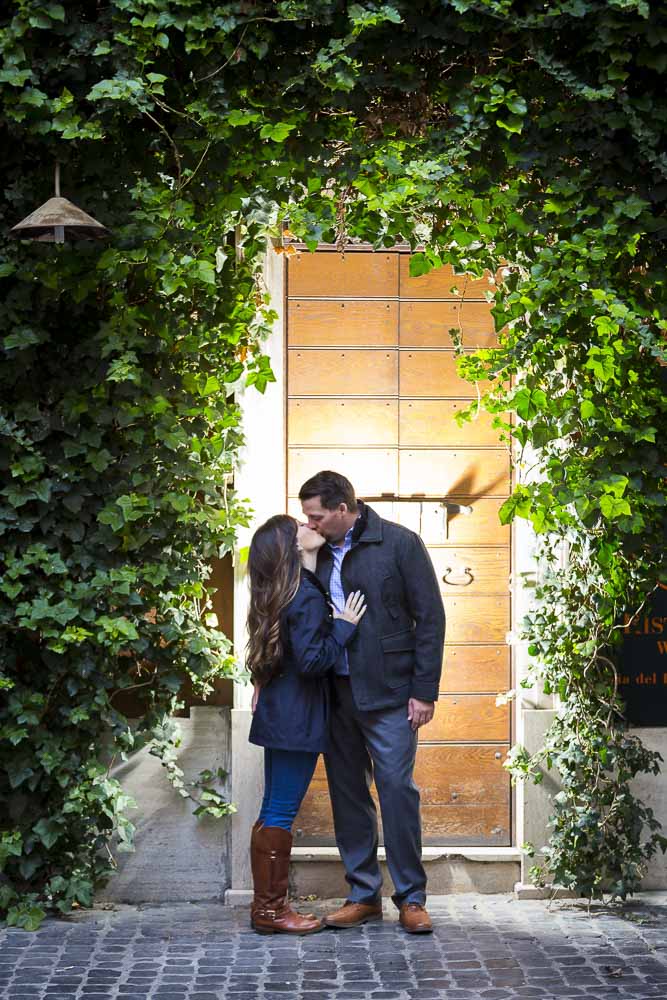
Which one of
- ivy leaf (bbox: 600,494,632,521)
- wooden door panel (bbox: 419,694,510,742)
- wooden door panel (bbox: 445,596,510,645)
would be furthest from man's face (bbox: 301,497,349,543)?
wooden door panel (bbox: 419,694,510,742)

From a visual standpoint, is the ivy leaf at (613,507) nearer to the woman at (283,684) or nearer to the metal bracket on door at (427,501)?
the woman at (283,684)

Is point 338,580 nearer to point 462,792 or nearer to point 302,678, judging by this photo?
point 302,678

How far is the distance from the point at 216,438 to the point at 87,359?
69cm

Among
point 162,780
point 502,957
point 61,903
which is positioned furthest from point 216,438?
point 502,957

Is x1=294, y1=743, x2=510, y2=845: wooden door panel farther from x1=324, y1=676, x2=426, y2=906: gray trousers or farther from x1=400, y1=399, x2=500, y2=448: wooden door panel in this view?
x1=400, y1=399, x2=500, y2=448: wooden door panel

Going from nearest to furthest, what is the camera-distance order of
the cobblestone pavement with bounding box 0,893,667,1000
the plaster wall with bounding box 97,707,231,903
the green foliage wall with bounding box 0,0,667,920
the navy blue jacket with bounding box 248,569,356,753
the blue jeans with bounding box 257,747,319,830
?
the cobblestone pavement with bounding box 0,893,667,1000, the green foliage wall with bounding box 0,0,667,920, the navy blue jacket with bounding box 248,569,356,753, the blue jeans with bounding box 257,747,319,830, the plaster wall with bounding box 97,707,231,903

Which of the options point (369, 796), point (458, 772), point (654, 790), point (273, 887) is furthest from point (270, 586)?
point (654, 790)

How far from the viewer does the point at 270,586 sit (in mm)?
6109

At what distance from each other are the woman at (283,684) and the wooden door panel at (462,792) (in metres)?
0.92

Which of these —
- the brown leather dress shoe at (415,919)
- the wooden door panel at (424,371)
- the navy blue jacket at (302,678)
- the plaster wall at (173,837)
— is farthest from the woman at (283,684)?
the wooden door panel at (424,371)

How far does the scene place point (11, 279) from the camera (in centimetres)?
625

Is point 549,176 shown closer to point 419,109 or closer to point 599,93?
point 599,93

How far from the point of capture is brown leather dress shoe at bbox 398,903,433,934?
611cm

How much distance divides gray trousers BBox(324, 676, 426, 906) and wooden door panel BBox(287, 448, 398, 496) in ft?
3.77
